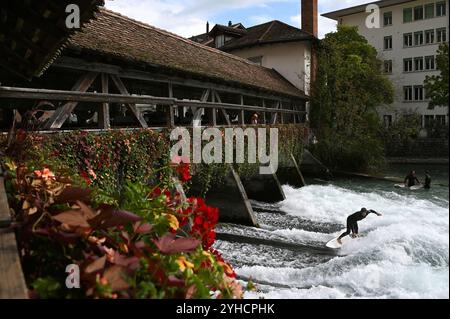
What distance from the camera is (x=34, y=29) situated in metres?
3.83

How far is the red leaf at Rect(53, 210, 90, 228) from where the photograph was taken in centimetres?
115

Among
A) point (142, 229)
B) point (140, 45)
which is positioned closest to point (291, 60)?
point (140, 45)

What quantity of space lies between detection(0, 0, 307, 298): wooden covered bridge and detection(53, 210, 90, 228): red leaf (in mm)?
165

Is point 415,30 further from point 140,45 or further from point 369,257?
point 140,45

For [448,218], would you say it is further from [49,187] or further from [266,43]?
[266,43]

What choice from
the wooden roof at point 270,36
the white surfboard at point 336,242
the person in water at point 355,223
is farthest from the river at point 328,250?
the wooden roof at point 270,36

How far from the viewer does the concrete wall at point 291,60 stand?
2467 centimetres

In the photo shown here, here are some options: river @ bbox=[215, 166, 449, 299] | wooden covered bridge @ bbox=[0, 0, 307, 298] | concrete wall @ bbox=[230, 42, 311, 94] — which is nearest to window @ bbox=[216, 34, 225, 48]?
concrete wall @ bbox=[230, 42, 311, 94]

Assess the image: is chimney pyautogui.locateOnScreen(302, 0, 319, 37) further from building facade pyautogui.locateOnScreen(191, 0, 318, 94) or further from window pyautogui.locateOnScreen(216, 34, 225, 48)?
window pyautogui.locateOnScreen(216, 34, 225, 48)

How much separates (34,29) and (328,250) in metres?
6.05

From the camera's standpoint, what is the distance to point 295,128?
17.3m

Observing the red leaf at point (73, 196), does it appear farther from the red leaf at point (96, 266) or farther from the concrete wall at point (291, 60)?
the concrete wall at point (291, 60)
